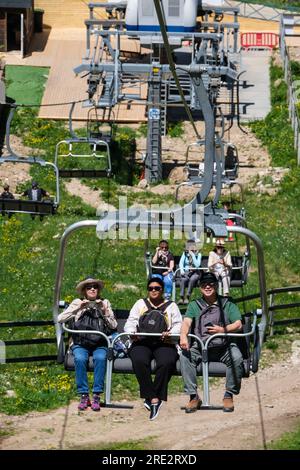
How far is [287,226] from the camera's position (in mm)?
34750

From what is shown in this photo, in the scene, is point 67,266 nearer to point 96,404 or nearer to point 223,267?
point 223,267

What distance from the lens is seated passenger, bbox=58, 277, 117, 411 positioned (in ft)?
64.5

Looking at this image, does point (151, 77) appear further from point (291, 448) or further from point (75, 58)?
point (291, 448)

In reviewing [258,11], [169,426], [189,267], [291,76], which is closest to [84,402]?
[169,426]

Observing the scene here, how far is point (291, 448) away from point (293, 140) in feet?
59.1

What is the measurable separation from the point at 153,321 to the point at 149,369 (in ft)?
1.94

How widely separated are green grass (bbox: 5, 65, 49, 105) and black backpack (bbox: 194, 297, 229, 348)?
24.9 metres

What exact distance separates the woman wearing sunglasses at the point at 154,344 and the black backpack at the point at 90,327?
1.15 ft

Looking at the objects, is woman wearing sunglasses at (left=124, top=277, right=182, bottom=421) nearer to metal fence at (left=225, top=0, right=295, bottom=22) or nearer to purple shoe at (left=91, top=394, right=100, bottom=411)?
purple shoe at (left=91, top=394, right=100, bottom=411)

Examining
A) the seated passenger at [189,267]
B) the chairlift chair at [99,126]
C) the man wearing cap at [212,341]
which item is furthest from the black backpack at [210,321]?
the chairlift chair at [99,126]

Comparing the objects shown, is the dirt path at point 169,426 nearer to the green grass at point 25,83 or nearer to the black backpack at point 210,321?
the black backpack at point 210,321

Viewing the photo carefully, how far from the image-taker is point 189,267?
90.3 ft

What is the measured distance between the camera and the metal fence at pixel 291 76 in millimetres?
41156
